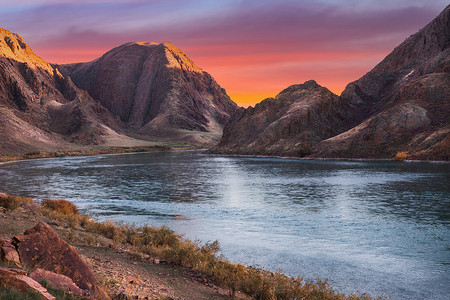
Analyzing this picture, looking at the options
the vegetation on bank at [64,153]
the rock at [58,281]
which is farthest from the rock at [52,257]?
the vegetation on bank at [64,153]

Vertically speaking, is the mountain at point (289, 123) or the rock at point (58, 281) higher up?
the mountain at point (289, 123)

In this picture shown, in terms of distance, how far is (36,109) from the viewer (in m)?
176

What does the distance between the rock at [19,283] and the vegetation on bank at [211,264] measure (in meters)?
5.91

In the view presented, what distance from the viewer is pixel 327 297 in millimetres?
10805

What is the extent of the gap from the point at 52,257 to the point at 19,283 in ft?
9.22

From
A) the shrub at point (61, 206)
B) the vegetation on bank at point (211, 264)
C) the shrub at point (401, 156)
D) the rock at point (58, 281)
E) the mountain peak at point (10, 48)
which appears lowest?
the vegetation on bank at point (211, 264)

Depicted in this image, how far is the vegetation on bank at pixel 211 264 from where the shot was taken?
11.4 meters

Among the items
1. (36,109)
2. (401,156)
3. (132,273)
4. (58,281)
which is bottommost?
(132,273)

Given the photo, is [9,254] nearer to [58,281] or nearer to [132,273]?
[58,281]

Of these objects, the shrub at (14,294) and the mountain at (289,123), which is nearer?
the shrub at (14,294)

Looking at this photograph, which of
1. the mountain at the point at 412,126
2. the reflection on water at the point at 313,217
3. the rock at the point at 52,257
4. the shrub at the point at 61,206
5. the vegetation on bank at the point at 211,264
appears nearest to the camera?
the rock at the point at 52,257

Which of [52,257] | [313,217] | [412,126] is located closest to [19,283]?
[52,257]

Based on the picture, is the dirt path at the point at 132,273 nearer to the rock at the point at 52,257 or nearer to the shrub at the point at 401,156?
the rock at the point at 52,257

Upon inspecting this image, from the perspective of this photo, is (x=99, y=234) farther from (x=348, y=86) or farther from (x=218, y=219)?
(x=348, y=86)
